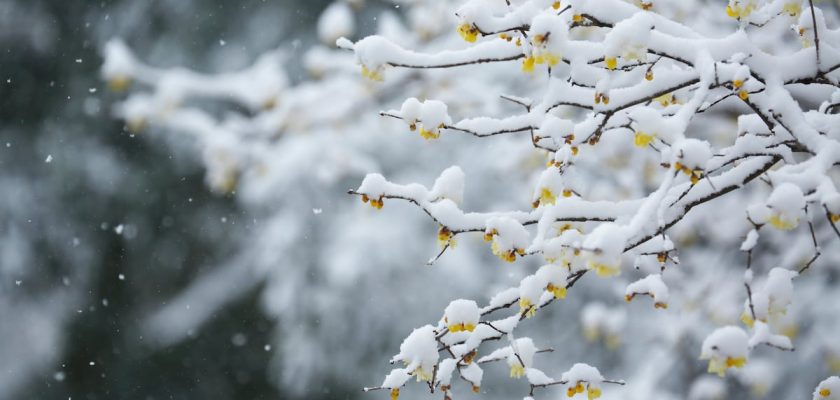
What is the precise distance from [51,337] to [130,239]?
1791mm

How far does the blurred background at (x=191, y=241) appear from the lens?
24.8 ft

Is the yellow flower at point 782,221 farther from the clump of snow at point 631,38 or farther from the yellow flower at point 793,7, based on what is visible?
the yellow flower at point 793,7

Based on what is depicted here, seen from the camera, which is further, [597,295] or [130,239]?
[130,239]

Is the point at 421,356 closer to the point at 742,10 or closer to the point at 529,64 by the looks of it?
the point at 529,64

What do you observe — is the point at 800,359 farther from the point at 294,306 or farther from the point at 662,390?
the point at 294,306

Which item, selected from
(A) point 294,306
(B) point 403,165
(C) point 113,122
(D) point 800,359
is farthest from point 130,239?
(D) point 800,359

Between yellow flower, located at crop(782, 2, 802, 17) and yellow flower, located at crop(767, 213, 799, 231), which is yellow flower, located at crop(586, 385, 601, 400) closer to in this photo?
yellow flower, located at crop(767, 213, 799, 231)

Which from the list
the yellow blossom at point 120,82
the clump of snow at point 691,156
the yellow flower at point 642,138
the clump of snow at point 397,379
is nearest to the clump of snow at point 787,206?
the clump of snow at point 691,156

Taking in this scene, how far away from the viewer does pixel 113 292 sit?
9.62 m

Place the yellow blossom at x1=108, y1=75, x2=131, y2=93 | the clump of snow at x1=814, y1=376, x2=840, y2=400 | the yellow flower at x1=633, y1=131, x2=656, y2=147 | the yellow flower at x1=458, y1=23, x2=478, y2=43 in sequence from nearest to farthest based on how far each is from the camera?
the yellow flower at x1=633, y1=131, x2=656, y2=147
the yellow flower at x1=458, y1=23, x2=478, y2=43
the clump of snow at x1=814, y1=376, x2=840, y2=400
the yellow blossom at x1=108, y1=75, x2=131, y2=93

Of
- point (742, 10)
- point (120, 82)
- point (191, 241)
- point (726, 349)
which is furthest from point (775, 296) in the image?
point (191, 241)

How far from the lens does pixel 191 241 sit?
30.9 feet

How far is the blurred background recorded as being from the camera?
7.55 meters

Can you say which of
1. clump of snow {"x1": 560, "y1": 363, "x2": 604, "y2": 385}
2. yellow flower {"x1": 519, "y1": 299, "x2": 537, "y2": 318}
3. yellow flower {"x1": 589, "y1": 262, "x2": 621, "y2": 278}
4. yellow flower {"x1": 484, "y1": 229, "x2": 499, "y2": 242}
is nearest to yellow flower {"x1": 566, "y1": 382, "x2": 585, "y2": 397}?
clump of snow {"x1": 560, "y1": 363, "x2": 604, "y2": 385}
